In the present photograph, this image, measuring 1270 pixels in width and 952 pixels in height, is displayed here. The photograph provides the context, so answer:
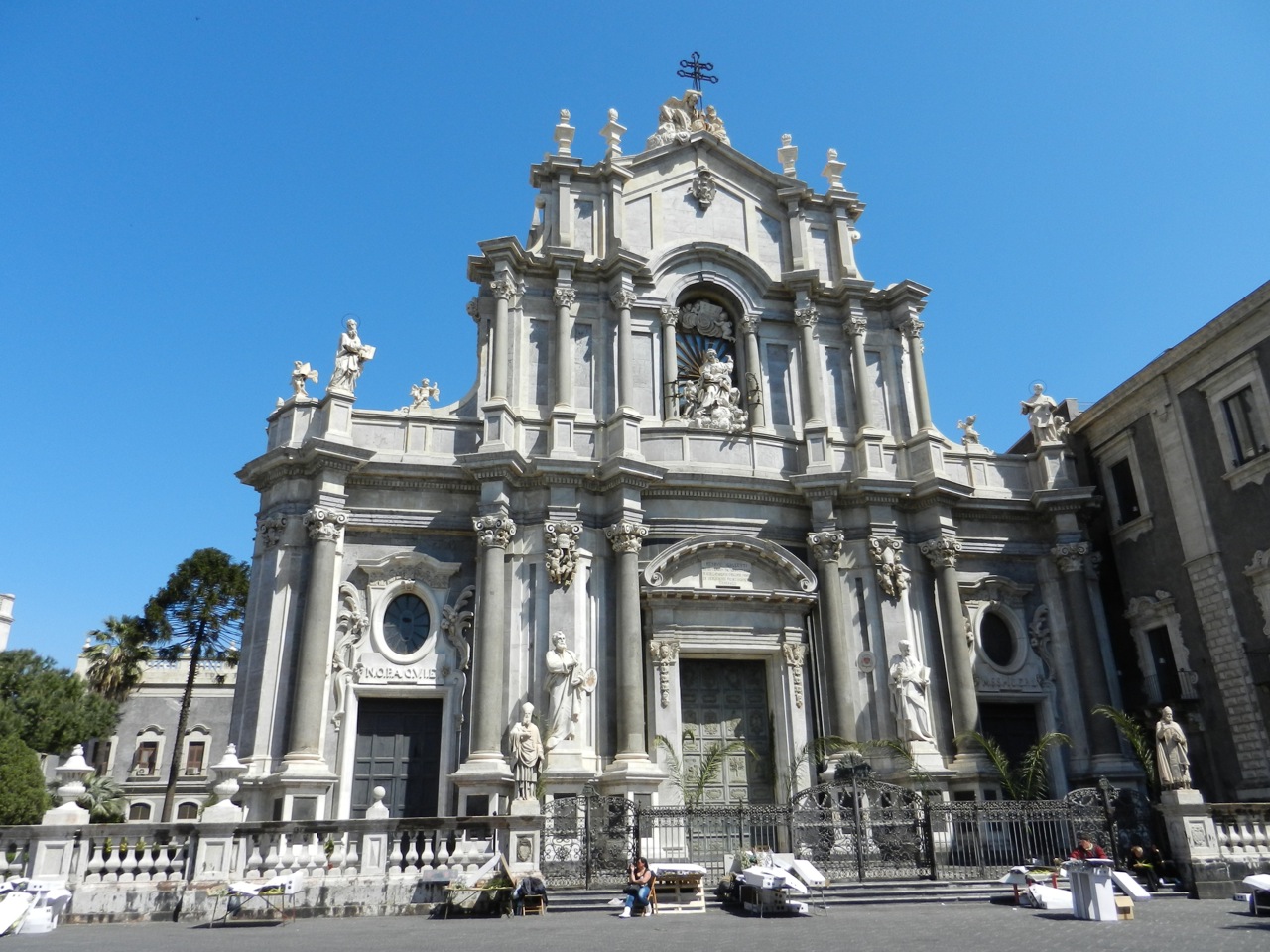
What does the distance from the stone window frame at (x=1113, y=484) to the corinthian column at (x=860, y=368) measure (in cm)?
592

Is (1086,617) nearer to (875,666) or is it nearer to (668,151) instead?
(875,666)

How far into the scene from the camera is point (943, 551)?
72.0 ft

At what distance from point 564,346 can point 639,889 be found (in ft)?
41.2

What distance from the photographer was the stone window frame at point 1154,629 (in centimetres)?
2078

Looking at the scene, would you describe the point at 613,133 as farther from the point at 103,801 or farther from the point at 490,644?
the point at 103,801

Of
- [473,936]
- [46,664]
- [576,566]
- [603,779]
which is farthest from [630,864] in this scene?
[46,664]

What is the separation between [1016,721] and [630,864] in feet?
36.9

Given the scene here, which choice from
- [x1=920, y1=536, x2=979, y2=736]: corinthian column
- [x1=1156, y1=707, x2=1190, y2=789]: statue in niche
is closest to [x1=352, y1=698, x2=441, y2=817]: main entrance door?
[x1=920, y1=536, x2=979, y2=736]: corinthian column

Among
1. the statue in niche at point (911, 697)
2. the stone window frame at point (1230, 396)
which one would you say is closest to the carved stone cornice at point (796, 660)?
the statue in niche at point (911, 697)

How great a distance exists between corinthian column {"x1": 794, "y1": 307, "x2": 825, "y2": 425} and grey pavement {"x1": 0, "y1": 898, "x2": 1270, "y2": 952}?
12.1 meters

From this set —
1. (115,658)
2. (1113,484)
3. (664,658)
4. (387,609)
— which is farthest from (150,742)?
(1113,484)

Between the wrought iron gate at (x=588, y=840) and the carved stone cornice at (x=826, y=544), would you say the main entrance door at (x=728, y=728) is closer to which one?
the carved stone cornice at (x=826, y=544)

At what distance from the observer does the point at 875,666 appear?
21047 millimetres

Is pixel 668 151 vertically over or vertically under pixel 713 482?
over
